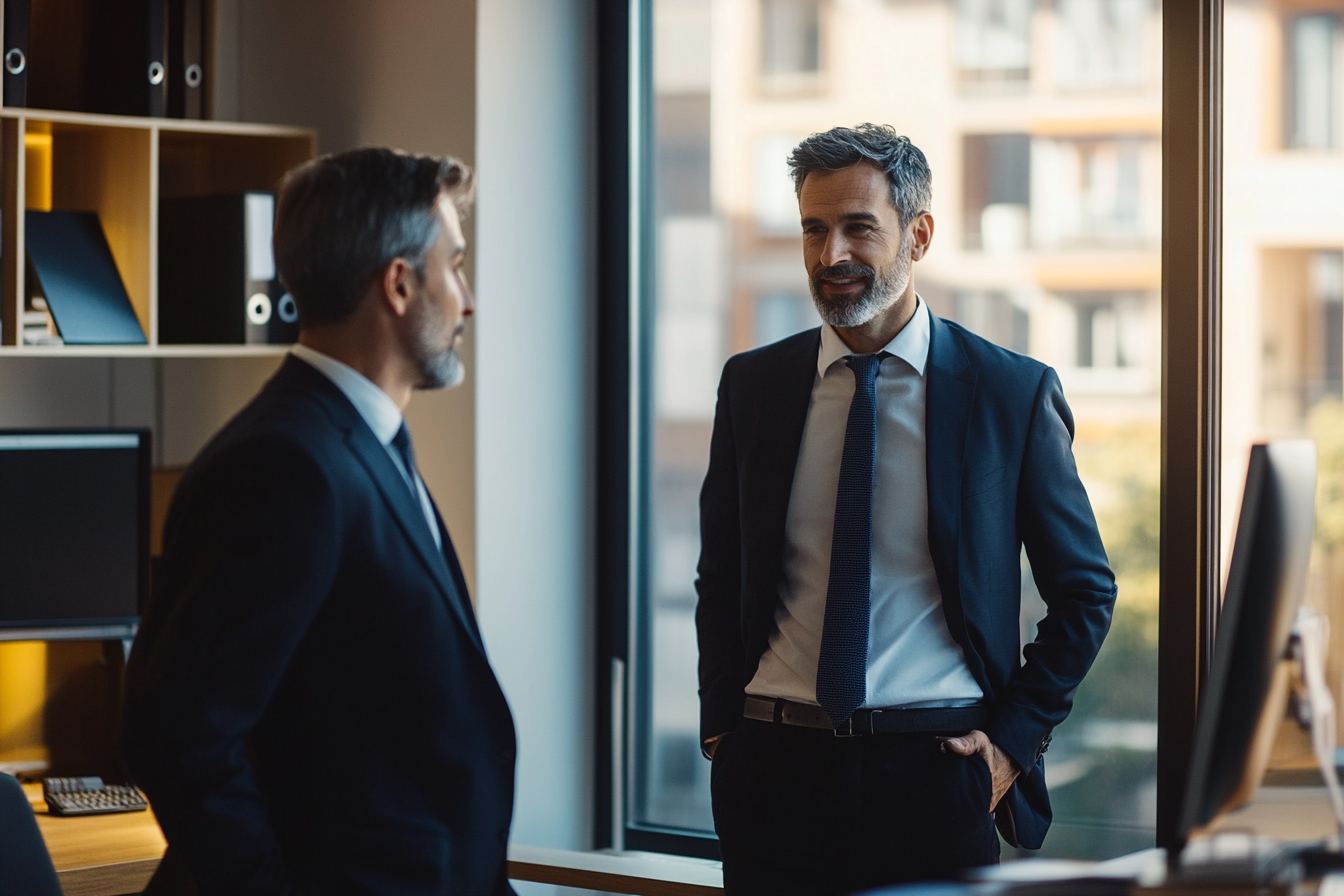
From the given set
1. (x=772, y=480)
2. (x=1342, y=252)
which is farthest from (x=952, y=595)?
(x=1342, y=252)

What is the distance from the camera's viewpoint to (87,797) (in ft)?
8.98

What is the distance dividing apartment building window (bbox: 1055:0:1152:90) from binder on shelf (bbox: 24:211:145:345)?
1865 millimetres

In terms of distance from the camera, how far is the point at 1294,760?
1.38 metres

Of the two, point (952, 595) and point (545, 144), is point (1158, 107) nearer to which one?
point (952, 595)

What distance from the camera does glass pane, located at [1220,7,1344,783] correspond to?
2.29 meters

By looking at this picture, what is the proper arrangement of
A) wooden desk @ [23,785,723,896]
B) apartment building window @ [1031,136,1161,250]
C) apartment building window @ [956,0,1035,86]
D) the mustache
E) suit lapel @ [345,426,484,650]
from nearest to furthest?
suit lapel @ [345,426,484,650], the mustache, wooden desk @ [23,785,723,896], apartment building window @ [1031,136,1161,250], apartment building window @ [956,0,1035,86]

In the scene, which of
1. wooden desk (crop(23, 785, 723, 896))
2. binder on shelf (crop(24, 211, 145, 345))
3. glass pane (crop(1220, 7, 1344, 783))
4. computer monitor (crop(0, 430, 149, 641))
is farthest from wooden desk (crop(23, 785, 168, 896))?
glass pane (crop(1220, 7, 1344, 783))

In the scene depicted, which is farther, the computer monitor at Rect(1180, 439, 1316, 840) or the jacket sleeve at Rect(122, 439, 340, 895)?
the jacket sleeve at Rect(122, 439, 340, 895)

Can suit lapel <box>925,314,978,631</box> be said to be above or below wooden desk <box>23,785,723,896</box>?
above

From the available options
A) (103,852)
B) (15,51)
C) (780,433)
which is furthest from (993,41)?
(103,852)

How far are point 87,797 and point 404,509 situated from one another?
4.98 ft

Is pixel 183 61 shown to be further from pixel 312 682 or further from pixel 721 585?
pixel 312 682

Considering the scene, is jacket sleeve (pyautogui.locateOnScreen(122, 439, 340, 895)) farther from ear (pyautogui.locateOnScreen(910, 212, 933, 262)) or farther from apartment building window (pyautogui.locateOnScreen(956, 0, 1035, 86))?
apartment building window (pyautogui.locateOnScreen(956, 0, 1035, 86))

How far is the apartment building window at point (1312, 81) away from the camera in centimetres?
229
